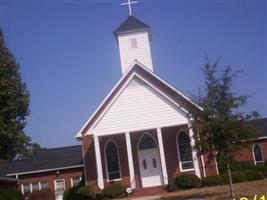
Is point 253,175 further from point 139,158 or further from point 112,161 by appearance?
point 112,161

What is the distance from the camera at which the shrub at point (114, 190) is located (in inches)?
1041

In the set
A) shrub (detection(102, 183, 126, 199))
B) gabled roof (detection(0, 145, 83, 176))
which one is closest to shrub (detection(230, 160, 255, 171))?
shrub (detection(102, 183, 126, 199))

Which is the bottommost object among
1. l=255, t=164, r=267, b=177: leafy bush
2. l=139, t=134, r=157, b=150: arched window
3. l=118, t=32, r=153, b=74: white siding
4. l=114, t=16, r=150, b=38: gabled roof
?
l=255, t=164, r=267, b=177: leafy bush

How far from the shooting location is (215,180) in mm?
26125

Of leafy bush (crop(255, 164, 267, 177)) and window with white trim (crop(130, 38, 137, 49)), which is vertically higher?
→ window with white trim (crop(130, 38, 137, 49))

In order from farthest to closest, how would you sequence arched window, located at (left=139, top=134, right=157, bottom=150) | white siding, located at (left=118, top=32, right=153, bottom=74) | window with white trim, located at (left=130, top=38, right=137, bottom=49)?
1. window with white trim, located at (left=130, top=38, right=137, bottom=49)
2. white siding, located at (left=118, top=32, right=153, bottom=74)
3. arched window, located at (left=139, top=134, right=157, bottom=150)

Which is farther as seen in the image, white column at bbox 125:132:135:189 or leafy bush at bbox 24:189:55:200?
leafy bush at bbox 24:189:55:200

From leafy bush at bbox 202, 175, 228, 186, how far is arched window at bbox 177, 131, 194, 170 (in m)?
2.64

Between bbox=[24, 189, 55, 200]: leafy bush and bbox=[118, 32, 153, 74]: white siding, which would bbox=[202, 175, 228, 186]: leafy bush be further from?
bbox=[24, 189, 55, 200]: leafy bush

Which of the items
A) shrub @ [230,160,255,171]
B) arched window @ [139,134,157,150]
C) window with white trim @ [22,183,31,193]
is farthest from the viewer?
window with white trim @ [22,183,31,193]

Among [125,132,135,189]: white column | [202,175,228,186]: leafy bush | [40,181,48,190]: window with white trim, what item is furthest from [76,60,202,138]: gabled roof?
[40,181,48,190]: window with white trim

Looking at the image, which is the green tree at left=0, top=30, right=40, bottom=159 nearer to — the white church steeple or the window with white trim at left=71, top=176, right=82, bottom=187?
the white church steeple

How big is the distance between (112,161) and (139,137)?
243cm

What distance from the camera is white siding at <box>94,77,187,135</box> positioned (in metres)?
27.9
